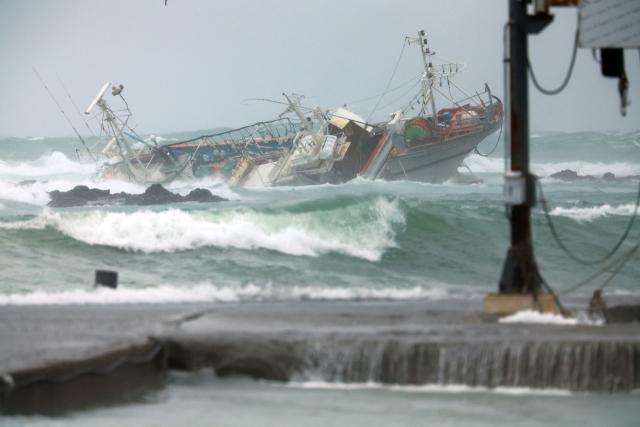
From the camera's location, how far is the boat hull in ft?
119

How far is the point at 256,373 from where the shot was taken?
4473 mm

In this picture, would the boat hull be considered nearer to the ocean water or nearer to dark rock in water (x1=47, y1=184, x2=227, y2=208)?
dark rock in water (x1=47, y1=184, x2=227, y2=208)

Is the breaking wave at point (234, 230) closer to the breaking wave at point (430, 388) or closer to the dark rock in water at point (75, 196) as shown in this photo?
the breaking wave at point (430, 388)

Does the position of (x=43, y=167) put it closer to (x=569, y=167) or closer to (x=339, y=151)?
(x=339, y=151)

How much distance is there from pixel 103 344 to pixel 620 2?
4858mm

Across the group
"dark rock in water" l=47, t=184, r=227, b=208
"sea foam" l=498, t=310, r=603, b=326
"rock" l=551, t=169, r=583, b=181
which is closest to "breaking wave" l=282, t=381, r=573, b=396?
"sea foam" l=498, t=310, r=603, b=326

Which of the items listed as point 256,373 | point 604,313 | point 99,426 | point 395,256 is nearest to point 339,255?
point 395,256

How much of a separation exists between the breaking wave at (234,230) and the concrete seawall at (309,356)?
31.4ft

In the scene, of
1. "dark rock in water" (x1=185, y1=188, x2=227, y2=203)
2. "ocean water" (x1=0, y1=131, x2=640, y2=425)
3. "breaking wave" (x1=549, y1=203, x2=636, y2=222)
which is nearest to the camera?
"ocean water" (x1=0, y1=131, x2=640, y2=425)

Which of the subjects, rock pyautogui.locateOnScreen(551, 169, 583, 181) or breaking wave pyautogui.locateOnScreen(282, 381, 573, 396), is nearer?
breaking wave pyautogui.locateOnScreen(282, 381, 573, 396)

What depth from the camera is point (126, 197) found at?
30.9 metres

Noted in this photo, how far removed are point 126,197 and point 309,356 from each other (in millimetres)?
27883

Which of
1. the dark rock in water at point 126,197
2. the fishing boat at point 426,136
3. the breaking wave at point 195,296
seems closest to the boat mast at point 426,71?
the fishing boat at point 426,136

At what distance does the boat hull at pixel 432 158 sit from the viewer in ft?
119
